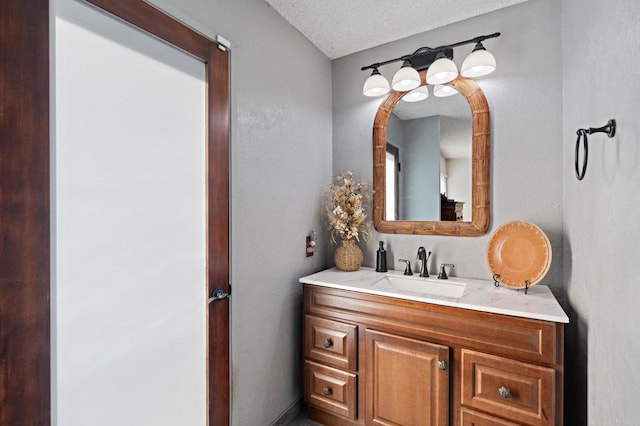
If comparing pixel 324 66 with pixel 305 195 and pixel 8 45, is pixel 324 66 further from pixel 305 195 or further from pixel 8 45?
pixel 8 45

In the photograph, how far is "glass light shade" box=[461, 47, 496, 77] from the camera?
178 centimetres

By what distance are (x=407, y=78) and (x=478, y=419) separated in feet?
6.41

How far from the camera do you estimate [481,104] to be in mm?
1931

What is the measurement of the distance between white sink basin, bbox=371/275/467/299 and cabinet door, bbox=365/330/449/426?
12.8 inches

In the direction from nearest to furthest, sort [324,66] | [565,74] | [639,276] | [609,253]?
1. [639,276]
2. [609,253]
3. [565,74]
4. [324,66]

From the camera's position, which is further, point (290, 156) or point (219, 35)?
point (290, 156)

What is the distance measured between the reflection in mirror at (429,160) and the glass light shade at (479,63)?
199 millimetres

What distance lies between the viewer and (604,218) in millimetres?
1064

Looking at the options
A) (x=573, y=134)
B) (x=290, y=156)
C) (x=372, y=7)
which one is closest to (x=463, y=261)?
(x=573, y=134)

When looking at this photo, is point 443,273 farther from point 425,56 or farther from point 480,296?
point 425,56

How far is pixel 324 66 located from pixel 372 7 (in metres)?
0.62

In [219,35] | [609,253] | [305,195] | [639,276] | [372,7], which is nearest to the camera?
[639,276]

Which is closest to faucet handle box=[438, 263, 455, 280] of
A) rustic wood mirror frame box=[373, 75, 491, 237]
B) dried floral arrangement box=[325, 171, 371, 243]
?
rustic wood mirror frame box=[373, 75, 491, 237]

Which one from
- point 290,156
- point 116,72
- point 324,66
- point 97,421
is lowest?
point 97,421
